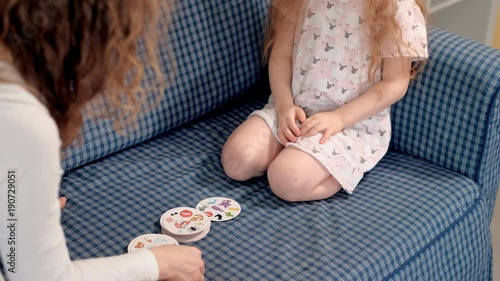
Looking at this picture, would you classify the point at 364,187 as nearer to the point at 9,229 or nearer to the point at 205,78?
the point at 205,78

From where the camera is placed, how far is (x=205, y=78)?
1834mm

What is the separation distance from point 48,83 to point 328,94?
0.90 metres

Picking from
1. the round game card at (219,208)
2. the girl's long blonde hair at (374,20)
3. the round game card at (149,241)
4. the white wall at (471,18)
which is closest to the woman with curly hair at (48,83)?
the round game card at (149,241)

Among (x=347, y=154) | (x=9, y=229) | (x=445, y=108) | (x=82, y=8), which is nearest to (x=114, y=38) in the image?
(x=82, y=8)

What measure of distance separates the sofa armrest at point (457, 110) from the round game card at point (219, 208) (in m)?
0.49

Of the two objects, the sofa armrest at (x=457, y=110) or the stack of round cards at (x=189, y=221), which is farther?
the sofa armrest at (x=457, y=110)

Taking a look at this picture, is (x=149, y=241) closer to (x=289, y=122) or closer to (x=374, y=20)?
(x=289, y=122)

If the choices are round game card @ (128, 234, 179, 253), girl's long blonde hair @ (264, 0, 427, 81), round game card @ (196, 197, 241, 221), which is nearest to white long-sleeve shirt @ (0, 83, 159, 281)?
round game card @ (128, 234, 179, 253)

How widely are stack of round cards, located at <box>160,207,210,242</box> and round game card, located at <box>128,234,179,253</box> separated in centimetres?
2

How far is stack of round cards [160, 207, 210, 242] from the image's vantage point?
1452 millimetres

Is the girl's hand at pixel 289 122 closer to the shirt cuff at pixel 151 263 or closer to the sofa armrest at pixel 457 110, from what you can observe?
the sofa armrest at pixel 457 110

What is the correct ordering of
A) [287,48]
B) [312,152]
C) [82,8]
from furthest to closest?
[287,48], [312,152], [82,8]

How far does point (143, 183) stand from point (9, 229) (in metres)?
0.66

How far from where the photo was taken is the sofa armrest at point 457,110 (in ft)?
5.37
